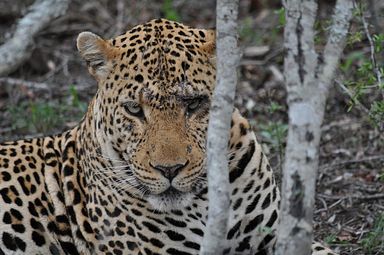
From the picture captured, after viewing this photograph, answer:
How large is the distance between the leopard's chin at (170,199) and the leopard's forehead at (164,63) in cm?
63

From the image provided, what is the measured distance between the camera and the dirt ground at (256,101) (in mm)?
8930

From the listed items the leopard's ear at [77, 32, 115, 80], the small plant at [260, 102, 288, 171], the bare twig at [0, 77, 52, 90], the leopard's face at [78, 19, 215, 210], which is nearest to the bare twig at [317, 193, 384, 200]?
the small plant at [260, 102, 288, 171]

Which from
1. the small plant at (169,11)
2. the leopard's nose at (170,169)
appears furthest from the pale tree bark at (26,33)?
the small plant at (169,11)

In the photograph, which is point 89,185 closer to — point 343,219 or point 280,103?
point 343,219

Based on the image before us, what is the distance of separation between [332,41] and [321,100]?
0.33 metres

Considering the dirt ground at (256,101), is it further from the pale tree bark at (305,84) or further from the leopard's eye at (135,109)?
the pale tree bark at (305,84)

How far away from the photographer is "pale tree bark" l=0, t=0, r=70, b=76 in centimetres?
796

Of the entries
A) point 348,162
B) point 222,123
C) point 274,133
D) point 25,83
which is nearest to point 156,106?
point 222,123

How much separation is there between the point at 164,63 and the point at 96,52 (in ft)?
2.02

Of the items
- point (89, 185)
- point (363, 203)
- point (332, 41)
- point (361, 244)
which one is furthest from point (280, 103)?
point (332, 41)

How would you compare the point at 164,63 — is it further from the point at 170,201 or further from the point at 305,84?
the point at 305,84

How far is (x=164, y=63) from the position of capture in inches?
259

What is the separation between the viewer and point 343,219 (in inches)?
346

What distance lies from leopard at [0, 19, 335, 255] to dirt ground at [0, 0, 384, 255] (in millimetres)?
1405
